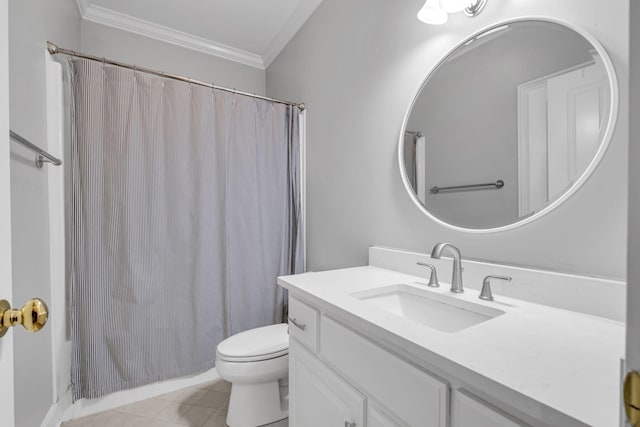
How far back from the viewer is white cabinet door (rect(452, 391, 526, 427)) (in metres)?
0.49

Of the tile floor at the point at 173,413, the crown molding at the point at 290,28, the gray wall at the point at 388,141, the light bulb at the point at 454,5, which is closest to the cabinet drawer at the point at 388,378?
the gray wall at the point at 388,141

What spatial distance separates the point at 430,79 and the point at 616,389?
1176 millimetres

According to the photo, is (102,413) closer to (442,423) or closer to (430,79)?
(442,423)

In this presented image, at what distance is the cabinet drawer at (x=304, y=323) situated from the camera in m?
1.01

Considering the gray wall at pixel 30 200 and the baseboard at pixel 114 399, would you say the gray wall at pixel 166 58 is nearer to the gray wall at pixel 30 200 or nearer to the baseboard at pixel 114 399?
the gray wall at pixel 30 200

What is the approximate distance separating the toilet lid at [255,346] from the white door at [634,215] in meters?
1.45

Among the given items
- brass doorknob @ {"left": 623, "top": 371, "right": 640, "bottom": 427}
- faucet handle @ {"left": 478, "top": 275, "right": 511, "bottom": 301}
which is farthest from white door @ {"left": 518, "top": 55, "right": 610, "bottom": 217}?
brass doorknob @ {"left": 623, "top": 371, "right": 640, "bottom": 427}

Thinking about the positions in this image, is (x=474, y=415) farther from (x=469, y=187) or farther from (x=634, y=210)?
(x=469, y=187)

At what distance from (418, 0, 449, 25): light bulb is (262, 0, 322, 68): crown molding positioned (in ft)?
3.63

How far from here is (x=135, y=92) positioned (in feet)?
5.56

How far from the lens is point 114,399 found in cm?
171

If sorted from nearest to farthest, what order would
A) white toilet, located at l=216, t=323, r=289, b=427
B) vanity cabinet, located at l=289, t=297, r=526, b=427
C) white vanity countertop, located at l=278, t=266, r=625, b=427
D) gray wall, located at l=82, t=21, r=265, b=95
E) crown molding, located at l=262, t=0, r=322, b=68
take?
1. white vanity countertop, located at l=278, t=266, r=625, b=427
2. vanity cabinet, located at l=289, t=297, r=526, b=427
3. white toilet, located at l=216, t=323, r=289, b=427
4. crown molding, located at l=262, t=0, r=322, b=68
5. gray wall, located at l=82, t=21, r=265, b=95

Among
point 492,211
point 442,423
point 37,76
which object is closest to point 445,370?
point 442,423

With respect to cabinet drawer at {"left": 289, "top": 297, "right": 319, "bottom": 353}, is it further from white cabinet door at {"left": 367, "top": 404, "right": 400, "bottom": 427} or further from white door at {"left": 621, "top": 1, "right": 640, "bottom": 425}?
white door at {"left": 621, "top": 1, "right": 640, "bottom": 425}
